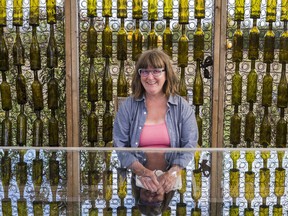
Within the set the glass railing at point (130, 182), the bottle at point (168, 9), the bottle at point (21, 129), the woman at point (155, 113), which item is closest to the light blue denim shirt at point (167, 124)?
the woman at point (155, 113)

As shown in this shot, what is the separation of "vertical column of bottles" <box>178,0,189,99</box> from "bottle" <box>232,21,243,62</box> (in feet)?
1.02

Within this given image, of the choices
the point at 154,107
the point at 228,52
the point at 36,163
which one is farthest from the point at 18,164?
the point at 228,52

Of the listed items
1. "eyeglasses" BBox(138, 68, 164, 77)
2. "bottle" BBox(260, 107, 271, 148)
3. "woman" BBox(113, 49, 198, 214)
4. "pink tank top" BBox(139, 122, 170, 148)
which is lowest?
"bottle" BBox(260, 107, 271, 148)

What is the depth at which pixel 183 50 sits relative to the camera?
11.0ft

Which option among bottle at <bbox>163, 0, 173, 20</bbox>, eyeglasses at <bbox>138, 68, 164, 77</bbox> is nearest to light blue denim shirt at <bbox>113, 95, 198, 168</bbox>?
eyeglasses at <bbox>138, 68, 164, 77</bbox>

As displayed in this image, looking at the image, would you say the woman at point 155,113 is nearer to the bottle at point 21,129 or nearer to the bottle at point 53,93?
the bottle at point 53,93

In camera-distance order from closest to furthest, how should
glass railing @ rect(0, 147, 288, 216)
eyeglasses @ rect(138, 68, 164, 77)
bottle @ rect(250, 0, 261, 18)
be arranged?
glass railing @ rect(0, 147, 288, 216)
eyeglasses @ rect(138, 68, 164, 77)
bottle @ rect(250, 0, 261, 18)

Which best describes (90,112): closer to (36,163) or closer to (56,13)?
(56,13)

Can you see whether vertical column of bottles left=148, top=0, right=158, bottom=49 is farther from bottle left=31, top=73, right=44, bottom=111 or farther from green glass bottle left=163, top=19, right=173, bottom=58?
bottle left=31, top=73, right=44, bottom=111

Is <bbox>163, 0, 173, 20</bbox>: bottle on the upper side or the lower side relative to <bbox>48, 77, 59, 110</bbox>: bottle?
upper

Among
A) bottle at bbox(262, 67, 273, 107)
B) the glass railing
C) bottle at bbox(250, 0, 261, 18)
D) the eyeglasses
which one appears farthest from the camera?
bottle at bbox(262, 67, 273, 107)

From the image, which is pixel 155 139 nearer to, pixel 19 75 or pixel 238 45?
pixel 238 45

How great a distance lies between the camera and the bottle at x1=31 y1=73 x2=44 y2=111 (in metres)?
3.41

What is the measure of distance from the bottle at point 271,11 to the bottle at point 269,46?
0.04m
